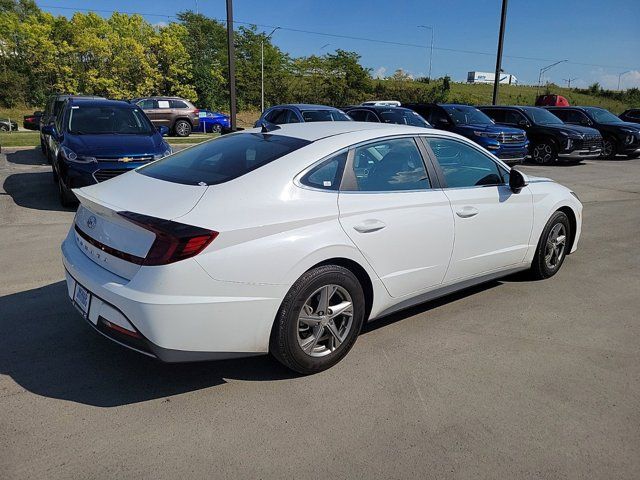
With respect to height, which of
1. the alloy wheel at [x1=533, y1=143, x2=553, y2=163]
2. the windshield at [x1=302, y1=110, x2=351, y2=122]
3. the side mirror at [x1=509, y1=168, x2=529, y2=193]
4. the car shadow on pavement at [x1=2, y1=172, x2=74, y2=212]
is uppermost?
the windshield at [x1=302, y1=110, x2=351, y2=122]

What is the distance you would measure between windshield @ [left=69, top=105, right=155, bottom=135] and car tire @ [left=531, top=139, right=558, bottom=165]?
1248 cm

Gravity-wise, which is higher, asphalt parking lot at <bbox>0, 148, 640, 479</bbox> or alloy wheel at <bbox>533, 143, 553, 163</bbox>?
alloy wheel at <bbox>533, 143, 553, 163</bbox>

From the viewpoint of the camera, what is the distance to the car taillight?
2609mm

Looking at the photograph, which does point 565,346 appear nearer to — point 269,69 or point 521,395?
point 521,395

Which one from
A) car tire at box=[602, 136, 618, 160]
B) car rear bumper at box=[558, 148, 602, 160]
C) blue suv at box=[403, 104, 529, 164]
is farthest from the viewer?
car tire at box=[602, 136, 618, 160]

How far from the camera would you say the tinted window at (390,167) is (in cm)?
345

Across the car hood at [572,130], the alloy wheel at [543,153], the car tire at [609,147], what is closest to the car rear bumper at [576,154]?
the alloy wheel at [543,153]

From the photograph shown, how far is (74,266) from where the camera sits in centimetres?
310

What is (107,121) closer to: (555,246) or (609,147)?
(555,246)

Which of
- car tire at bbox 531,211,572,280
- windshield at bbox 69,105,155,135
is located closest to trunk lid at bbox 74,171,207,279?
car tire at bbox 531,211,572,280

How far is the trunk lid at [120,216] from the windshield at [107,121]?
583 centimetres

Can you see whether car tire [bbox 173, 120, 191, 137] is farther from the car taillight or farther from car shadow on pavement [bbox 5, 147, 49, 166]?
the car taillight

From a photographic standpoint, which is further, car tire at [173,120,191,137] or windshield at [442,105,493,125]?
car tire at [173,120,191,137]

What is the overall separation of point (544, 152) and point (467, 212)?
13963 mm
